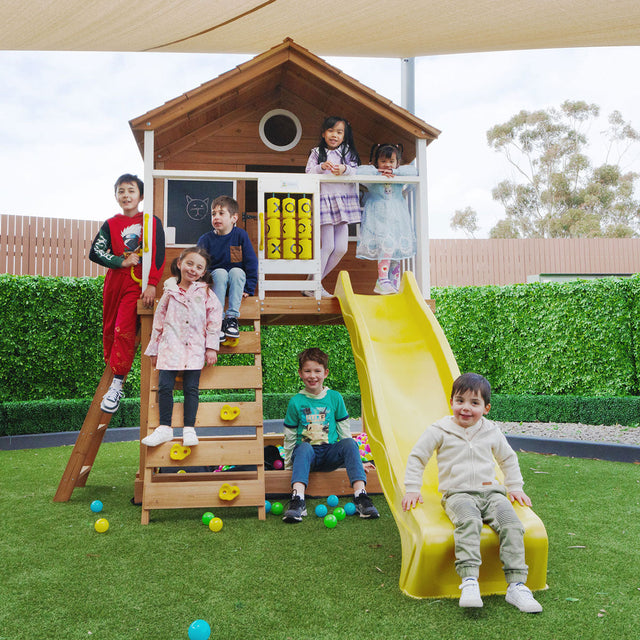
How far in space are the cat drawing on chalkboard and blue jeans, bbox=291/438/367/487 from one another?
3.29 metres

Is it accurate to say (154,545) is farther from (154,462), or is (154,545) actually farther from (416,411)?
(416,411)

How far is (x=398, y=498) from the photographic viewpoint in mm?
3574

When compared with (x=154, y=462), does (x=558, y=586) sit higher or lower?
lower

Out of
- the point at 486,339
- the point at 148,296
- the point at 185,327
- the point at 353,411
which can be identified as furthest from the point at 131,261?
the point at 486,339

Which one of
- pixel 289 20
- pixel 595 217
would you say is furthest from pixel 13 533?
pixel 595 217

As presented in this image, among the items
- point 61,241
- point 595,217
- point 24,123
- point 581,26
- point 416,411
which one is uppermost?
point 24,123

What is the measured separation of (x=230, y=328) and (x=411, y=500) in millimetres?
2369

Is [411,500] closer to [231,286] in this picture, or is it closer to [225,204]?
[231,286]

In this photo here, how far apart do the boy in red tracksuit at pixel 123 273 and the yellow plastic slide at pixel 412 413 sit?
1773 mm

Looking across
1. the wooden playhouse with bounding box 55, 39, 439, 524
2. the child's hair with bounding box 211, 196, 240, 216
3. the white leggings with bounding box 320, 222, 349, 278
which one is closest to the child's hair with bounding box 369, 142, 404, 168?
the wooden playhouse with bounding box 55, 39, 439, 524

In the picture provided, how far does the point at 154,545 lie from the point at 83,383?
6982 mm

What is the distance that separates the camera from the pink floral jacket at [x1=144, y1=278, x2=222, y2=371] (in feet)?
15.6

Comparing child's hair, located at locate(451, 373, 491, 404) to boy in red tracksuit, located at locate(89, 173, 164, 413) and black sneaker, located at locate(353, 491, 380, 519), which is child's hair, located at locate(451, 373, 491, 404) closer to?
black sneaker, located at locate(353, 491, 380, 519)

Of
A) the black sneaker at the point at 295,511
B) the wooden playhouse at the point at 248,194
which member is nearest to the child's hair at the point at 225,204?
the wooden playhouse at the point at 248,194
